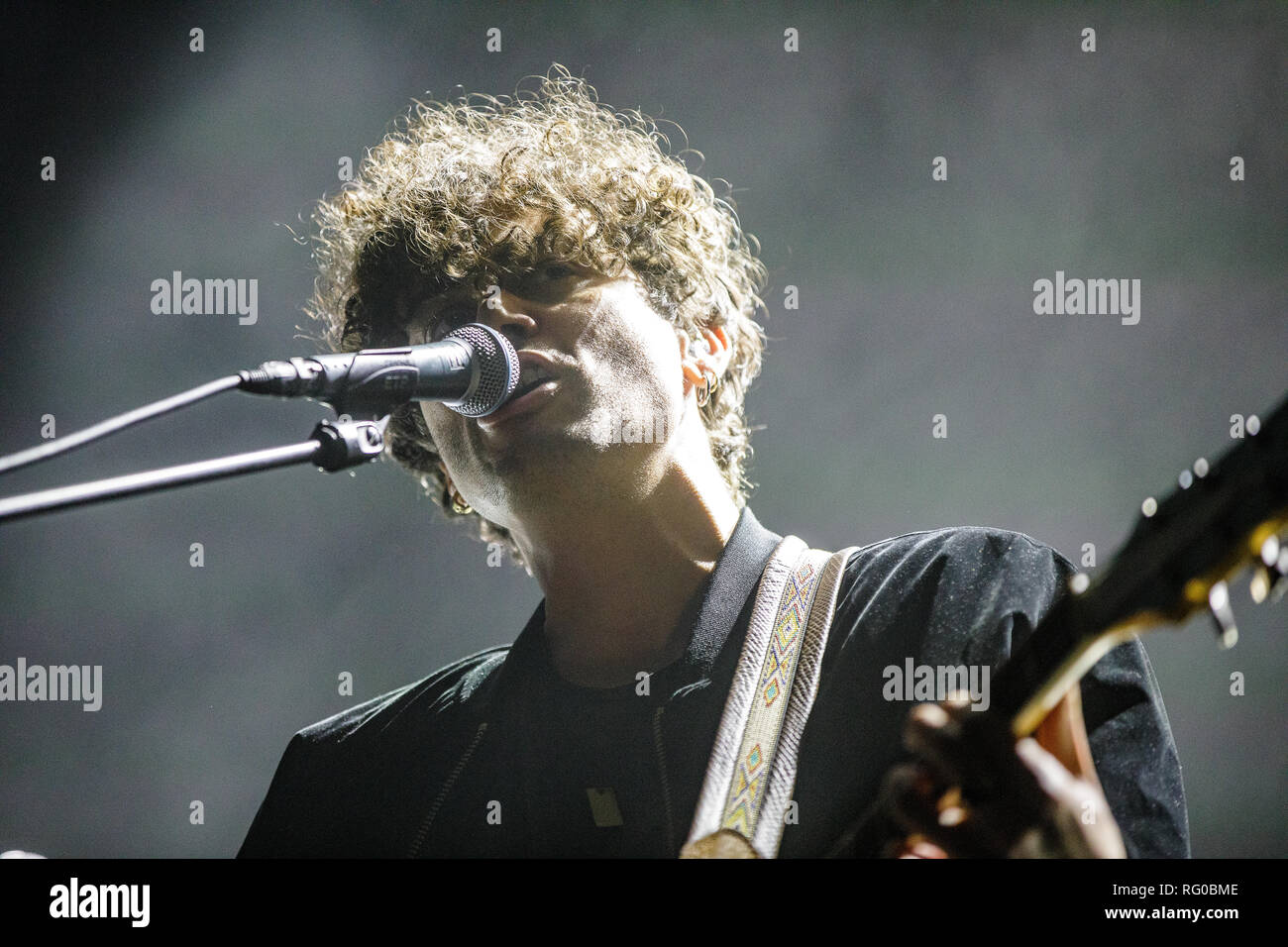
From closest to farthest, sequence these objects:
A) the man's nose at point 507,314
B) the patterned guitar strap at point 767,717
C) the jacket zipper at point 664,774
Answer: the patterned guitar strap at point 767,717
the jacket zipper at point 664,774
the man's nose at point 507,314

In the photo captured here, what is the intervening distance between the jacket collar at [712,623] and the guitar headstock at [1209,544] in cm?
84

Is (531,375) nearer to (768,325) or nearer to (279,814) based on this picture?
(768,325)

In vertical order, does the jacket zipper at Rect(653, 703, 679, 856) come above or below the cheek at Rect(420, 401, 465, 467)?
below

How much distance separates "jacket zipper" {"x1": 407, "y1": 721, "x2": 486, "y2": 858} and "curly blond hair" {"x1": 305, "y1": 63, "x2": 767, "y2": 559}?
60 cm

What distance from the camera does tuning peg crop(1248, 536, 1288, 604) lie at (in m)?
0.94

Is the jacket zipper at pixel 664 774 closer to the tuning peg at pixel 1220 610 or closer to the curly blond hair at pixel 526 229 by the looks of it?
the curly blond hair at pixel 526 229

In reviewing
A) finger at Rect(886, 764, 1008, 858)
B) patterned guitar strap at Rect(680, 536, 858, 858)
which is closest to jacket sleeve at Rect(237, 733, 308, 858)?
patterned guitar strap at Rect(680, 536, 858, 858)

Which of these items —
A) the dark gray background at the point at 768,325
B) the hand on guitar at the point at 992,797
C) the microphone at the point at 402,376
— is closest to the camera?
the hand on guitar at the point at 992,797

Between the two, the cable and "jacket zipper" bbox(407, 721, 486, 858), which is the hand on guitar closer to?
the cable

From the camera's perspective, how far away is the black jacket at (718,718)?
1457 mm

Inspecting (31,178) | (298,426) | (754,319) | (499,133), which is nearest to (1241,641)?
(754,319)

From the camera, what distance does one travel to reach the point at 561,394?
1.90m

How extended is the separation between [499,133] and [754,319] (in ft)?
2.42

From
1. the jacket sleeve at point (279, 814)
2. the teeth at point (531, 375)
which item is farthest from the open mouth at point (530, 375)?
the jacket sleeve at point (279, 814)
